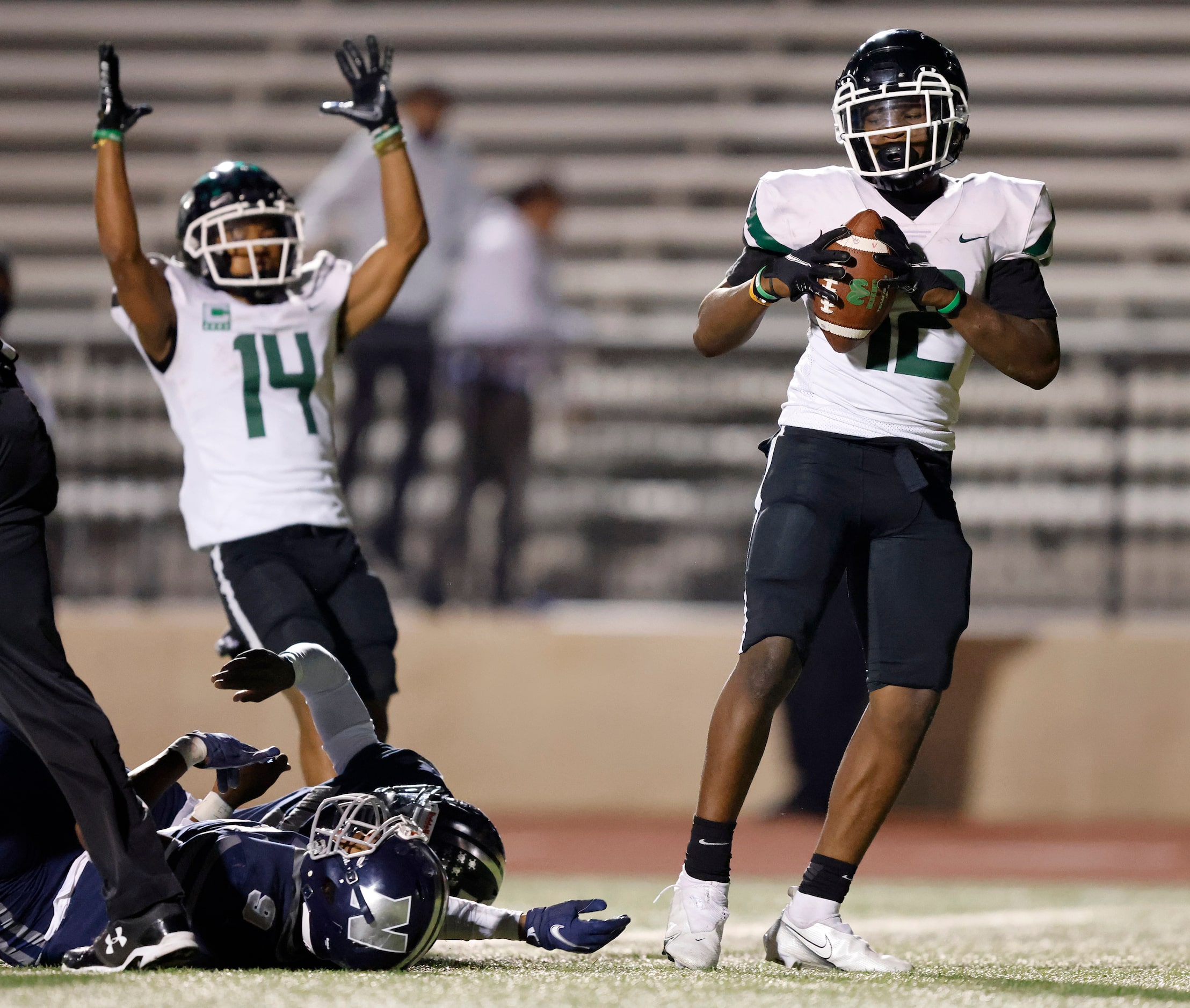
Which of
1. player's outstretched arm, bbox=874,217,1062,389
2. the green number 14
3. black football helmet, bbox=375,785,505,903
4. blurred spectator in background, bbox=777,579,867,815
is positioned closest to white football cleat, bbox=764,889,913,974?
black football helmet, bbox=375,785,505,903

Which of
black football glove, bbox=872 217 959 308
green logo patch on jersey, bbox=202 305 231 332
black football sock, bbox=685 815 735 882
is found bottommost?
black football sock, bbox=685 815 735 882

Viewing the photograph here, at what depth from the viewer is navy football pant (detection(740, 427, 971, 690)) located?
11.7 feet

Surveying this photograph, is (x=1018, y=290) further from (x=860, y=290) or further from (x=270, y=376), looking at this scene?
(x=270, y=376)

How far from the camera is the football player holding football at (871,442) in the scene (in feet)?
11.5

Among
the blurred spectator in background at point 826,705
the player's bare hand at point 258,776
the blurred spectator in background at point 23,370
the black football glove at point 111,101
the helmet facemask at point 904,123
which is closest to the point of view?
the player's bare hand at point 258,776

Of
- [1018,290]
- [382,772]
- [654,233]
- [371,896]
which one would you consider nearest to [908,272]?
[1018,290]

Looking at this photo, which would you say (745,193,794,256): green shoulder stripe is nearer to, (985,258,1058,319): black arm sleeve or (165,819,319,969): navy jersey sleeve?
(985,258,1058,319): black arm sleeve

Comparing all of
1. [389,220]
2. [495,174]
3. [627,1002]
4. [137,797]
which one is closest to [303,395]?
[389,220]

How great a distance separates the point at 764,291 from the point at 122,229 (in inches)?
59.7

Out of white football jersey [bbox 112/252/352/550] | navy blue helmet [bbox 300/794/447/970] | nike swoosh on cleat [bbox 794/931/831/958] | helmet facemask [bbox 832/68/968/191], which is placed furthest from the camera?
white football jersey [bbox 112/252/352/550]

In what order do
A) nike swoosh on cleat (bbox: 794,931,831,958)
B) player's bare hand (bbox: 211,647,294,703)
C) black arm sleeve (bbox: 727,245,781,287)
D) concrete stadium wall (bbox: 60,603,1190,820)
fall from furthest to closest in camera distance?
1. concrete stadium wall (bbox: 60,603,1190,820)
2. black arm sleeve (bbox: 727,245,781,287)
3. nike swoosh on cleat (bbox: 794,931,831,958)
4. player's bare hand (bbox: 211,647,294,703)

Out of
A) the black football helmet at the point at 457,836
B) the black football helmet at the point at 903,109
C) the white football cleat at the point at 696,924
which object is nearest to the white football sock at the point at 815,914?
the white football cleat at the point at 696,924

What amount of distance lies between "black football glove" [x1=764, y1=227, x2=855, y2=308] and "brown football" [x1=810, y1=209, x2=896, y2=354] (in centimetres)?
1

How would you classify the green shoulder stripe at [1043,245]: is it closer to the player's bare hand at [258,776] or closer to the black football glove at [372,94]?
the black football glove at [372,94]
